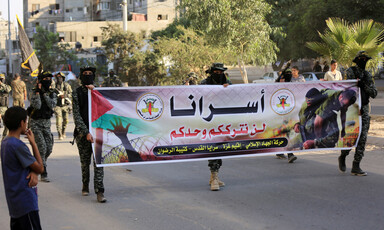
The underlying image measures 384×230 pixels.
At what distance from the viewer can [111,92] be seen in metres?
7.84

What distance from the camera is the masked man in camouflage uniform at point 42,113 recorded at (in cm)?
902

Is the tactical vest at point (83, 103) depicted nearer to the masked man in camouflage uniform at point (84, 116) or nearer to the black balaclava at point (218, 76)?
the masked man in camouflage uniform at point (84, 116)

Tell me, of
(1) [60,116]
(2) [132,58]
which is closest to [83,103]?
(1) [60,116]

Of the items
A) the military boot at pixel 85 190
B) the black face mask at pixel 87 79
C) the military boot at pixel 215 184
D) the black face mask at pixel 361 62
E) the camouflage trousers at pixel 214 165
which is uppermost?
the black face mask at pixel 361 62

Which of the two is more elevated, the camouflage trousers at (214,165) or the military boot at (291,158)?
the camouflage trousers at (214,165)

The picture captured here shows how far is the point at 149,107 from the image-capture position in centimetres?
803

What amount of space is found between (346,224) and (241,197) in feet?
5.78

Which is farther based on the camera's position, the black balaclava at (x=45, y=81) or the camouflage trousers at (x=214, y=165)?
the black balaclava at (x=45, y=81)

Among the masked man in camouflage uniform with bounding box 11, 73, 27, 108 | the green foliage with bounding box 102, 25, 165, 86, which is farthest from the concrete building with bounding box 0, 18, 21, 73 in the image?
the masked man in camouflage uniform with bounding box 11, 73, 27, 108

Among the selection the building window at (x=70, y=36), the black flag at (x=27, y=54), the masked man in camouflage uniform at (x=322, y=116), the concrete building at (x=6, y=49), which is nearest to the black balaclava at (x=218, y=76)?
the masked man in camouflage uniform at (x=322, y=116)

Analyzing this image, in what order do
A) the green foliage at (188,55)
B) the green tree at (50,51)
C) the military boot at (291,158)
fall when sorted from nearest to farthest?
1. the military boot at (291,158)
2. the green foliage at (188,55)
3. the green tree at (50,51)

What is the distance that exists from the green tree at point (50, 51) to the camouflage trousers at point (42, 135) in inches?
1837

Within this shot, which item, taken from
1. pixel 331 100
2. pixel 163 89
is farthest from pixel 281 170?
pixel 163 89

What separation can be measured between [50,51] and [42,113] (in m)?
49.9
